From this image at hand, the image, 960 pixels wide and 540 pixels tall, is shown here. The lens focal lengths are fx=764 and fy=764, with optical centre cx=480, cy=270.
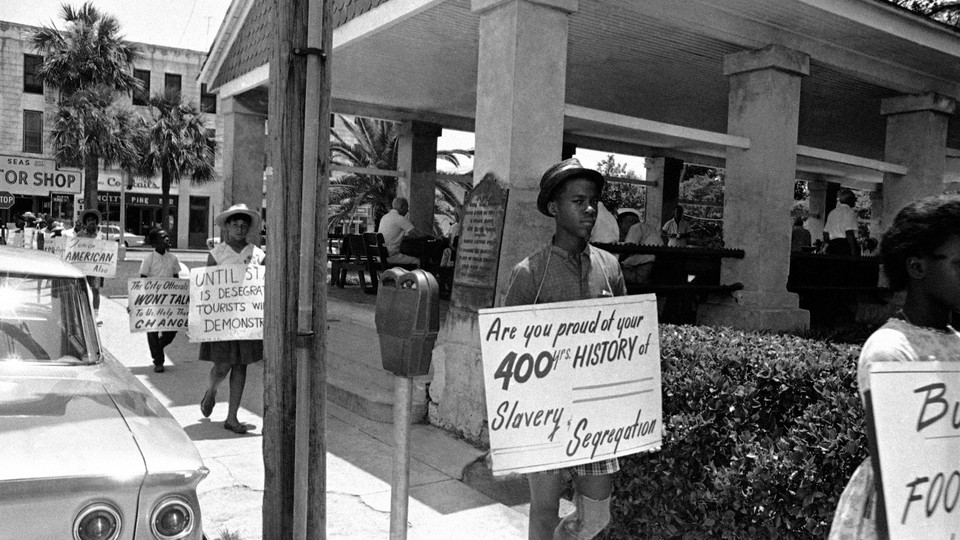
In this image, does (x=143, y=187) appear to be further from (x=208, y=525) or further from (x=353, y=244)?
(x=208, y=525)

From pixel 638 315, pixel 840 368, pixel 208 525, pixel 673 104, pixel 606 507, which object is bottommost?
pixel 208 525

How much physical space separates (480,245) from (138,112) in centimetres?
4067

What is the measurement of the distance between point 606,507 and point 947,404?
1.45 metres

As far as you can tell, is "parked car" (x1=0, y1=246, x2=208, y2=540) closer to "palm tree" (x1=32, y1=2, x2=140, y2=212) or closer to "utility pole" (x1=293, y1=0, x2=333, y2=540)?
"utility pole" (x1=293, y1=0, x2=333, y2=540)

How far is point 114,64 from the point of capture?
31.4m

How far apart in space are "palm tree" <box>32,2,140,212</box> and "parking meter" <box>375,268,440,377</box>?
30594 mm

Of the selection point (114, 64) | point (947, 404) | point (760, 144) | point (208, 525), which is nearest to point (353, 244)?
point (760, 144)

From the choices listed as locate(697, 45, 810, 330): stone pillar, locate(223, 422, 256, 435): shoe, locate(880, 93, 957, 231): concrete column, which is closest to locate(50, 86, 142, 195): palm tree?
locate(223, 422, 256, 435): shoe

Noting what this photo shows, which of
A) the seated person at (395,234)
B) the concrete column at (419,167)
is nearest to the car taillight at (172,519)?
the seated person at (395,234)

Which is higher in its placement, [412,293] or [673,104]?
[673,104]

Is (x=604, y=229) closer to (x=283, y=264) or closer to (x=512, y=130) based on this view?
(x=512, y=130)

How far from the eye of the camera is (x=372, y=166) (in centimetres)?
2605

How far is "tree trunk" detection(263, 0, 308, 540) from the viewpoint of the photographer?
3.11 m

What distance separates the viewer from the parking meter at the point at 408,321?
101 inches
